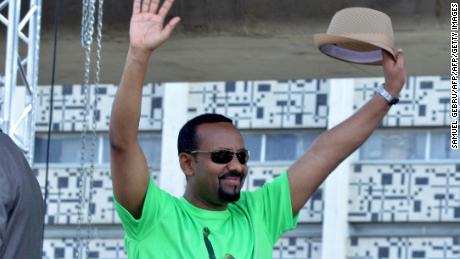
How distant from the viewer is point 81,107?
→ 2039 centimetres

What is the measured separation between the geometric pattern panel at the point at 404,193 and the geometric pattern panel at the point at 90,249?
3.06 m

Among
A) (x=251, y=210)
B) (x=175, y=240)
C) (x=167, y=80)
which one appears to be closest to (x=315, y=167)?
(x=251, y=210)

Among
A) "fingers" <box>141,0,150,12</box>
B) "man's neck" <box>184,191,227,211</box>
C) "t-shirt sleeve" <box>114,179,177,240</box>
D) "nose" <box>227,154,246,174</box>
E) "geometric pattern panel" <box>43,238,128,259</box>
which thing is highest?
"fingers" <box>141,0,150,12</box>

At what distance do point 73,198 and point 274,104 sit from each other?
9.50ft

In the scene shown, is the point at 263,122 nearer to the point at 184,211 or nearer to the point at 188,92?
the point at 188,92

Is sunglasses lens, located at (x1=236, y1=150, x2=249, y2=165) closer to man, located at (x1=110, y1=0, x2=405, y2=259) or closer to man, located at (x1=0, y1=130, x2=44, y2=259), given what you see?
man, located at (x1=110, y1=0, x2=405, y2=259)

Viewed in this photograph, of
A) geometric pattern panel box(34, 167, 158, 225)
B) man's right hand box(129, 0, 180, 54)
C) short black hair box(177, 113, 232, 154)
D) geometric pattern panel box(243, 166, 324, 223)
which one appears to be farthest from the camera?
geometric pattern panel box(34, 167, 158, 225)

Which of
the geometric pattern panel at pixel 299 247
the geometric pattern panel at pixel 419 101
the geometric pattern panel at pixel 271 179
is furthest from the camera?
the geometric pattern panel at pixel 299 247

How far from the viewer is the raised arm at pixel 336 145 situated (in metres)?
6.03

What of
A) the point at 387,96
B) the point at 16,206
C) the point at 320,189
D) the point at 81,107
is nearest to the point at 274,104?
the point at 320,189

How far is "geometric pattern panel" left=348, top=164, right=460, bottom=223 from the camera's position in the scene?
61.6 feet

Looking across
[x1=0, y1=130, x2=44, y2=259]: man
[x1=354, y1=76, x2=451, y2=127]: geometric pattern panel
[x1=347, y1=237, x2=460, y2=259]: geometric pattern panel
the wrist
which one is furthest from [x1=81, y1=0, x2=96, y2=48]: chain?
[x1=347, y1=237, x2=460, y2=259]: geometric pattern panel

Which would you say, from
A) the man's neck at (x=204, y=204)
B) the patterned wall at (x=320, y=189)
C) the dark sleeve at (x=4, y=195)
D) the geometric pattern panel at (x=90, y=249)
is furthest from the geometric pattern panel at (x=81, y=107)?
the dark sleeve at (x=4, y=195)

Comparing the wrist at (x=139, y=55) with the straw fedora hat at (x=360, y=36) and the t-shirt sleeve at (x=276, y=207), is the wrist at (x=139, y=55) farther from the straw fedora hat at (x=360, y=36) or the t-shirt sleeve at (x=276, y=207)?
the straw fedora hat at (x=360, y=36)
